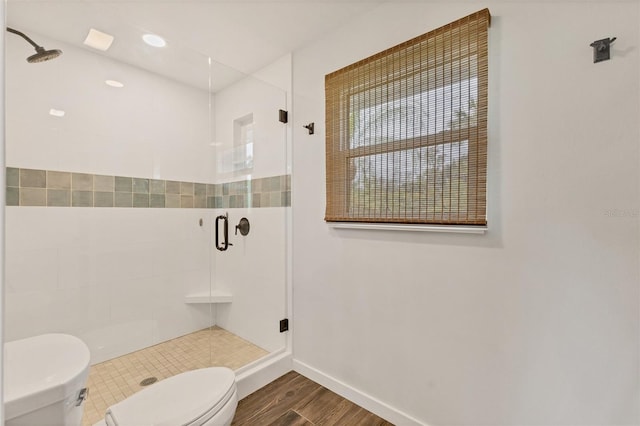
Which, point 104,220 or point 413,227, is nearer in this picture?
point 413,227

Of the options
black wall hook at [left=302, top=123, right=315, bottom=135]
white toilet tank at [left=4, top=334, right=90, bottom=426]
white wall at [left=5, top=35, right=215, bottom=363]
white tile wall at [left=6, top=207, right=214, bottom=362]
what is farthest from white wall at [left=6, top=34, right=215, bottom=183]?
white toilet tank at [left=4, top=334, right=90, bottom=426]

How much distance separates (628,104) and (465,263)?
34.2 inches

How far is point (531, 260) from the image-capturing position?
127cm

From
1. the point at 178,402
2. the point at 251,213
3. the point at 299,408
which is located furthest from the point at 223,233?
the point at 299,408

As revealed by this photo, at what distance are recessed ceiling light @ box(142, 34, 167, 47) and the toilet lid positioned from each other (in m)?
2.12

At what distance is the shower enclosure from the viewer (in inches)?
61.1

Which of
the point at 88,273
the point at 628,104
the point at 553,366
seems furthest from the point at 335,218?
the point at 88,273

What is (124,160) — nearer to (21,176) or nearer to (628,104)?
(21,176)

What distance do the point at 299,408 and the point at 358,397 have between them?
38 cm

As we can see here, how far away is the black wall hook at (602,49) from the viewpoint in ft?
3.60

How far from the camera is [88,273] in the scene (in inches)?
69.4

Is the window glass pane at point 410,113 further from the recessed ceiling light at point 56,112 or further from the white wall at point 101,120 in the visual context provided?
the recessed ceiling light at point 56,112

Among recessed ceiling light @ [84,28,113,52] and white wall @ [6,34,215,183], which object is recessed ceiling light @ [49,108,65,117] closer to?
white wall @ [6,34,215,183]

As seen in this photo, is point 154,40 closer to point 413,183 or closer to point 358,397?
point 413,183
